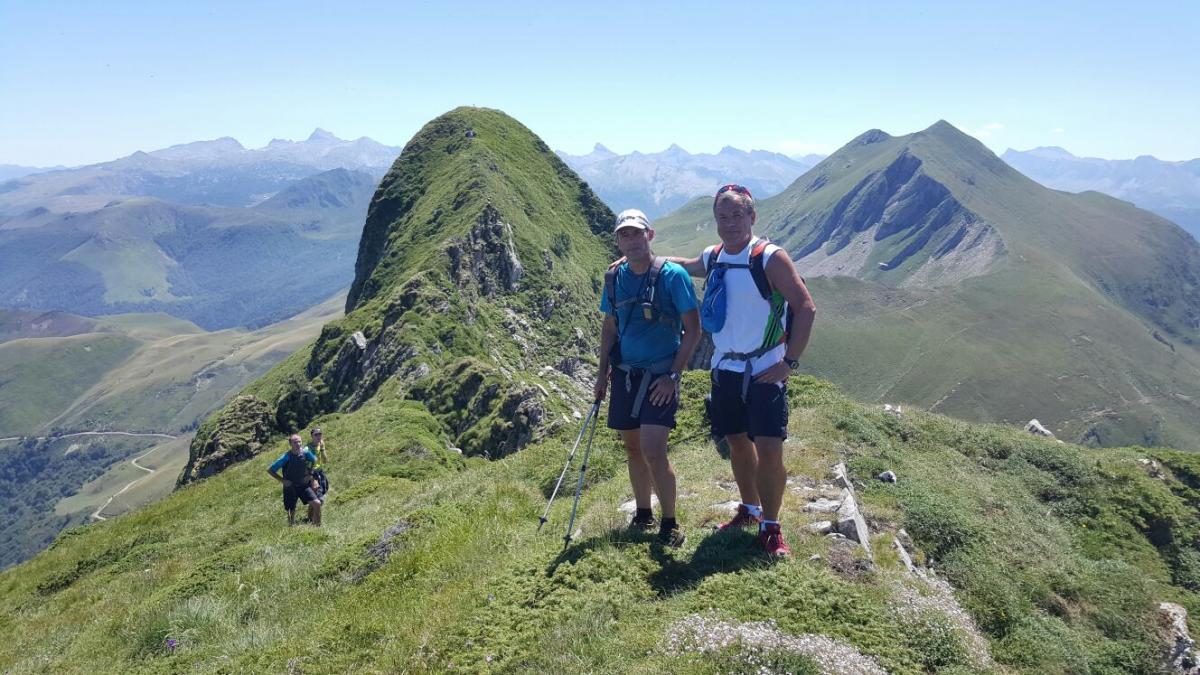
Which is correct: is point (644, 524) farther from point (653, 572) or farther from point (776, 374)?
point (776, 374)

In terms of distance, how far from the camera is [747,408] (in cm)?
862

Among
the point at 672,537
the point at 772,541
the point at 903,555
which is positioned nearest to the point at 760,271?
the point at 772,541

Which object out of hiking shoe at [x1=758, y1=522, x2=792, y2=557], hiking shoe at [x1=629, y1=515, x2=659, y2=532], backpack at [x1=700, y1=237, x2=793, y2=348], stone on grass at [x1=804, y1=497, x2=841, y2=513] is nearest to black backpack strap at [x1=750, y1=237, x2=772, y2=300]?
backpack at [x1=700, y1=237, x2=793, y2=348]

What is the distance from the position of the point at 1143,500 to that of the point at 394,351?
52.1 m

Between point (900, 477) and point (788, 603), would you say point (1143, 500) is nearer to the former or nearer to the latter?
point (900, 477)

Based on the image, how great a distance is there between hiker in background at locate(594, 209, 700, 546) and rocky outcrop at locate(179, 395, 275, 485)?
42.6 m

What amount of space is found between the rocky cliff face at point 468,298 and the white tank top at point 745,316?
3046 centimetres

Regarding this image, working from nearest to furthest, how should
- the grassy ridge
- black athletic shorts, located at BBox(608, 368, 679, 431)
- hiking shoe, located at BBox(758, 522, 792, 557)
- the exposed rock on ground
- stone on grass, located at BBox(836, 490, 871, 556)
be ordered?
the exposed rock on ground → the grassy ridge → hiking shoe, located at BBox(758, 522, 792, 557) → black athletic shorts, located at BBox(608, 368, 679, 431) → stone on grass, located at BBox(836, 490, 871, 556)

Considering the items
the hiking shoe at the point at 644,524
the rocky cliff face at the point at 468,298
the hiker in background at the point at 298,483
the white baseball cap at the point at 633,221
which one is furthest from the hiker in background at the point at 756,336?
the rocky cliff face at the point at 468,298

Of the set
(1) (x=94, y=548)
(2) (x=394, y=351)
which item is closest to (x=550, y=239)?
(2) (x=394, y=351)

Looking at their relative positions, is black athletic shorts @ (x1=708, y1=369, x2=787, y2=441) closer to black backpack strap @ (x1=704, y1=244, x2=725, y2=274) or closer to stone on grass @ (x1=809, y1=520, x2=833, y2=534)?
black backpack strap @ (x1=704, y1=244, x2=725, y2=274)

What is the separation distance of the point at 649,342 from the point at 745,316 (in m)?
1.36

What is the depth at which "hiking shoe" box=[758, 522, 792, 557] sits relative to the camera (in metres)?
8.61

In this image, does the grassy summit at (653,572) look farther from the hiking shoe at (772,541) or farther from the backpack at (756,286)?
the backpack at (756,286)
